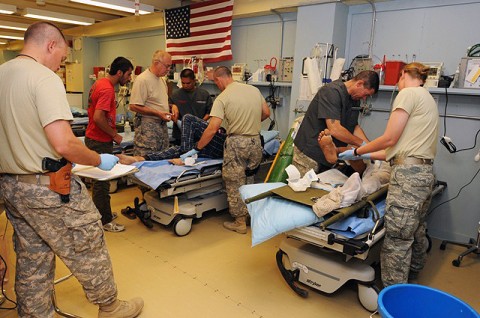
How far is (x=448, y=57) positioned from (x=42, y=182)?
13.9 ft

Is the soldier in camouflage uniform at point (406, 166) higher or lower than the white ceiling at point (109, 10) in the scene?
lower

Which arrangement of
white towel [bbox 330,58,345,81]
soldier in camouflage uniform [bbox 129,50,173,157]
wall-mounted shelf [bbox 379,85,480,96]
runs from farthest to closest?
white towel [bbox 330,58,345,81]
soldier in camouflage uniform [bbox 129,50,173,157]
wall-mounted shelf [bbox 379,85,480,96]

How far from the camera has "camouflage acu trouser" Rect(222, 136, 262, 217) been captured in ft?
12.8

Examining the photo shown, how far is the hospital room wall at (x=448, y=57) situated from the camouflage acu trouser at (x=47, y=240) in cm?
379

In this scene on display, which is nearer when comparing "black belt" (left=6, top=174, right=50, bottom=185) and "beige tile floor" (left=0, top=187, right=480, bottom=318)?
"black belt" (left=6, top=174, right=50, bottom=185)

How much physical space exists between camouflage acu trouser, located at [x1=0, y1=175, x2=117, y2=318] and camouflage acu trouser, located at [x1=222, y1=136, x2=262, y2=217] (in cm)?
201

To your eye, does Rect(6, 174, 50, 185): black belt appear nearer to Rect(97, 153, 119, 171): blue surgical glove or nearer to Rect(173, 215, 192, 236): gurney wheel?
Rect(97, 153, 119, 171): blue surgical glove

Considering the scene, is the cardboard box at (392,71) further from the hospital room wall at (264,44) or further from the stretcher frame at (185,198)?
the stretcher frame at (185,198)

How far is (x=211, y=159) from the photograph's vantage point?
4.24 m

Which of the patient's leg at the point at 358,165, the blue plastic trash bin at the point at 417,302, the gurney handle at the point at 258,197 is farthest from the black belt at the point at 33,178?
the patient's leg at the point at 358,165

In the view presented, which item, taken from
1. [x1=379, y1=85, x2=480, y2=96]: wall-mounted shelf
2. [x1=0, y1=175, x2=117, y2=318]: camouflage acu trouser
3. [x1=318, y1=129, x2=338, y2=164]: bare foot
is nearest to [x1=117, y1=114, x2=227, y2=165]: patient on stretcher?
[x1=318, y1=129, x2=338, y2=164]: bare foot

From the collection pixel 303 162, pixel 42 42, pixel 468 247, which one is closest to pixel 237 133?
pixel 303 162

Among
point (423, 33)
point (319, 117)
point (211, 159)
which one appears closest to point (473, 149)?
point (423, 33)

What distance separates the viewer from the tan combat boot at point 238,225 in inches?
157
